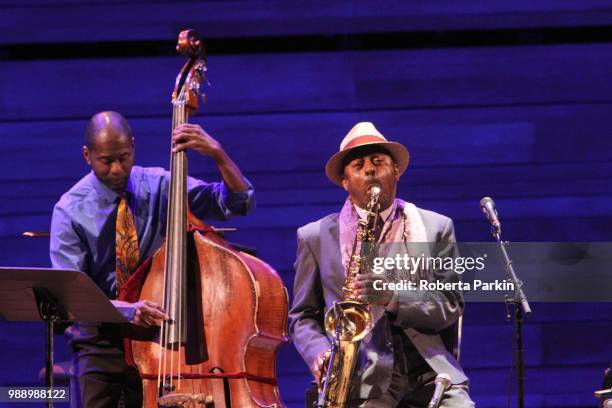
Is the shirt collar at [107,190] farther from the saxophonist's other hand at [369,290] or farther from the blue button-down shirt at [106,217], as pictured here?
the saxophonist's other hand at [369,290]

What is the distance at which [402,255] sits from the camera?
371 centimetres

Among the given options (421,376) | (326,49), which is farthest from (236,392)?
(326,49)

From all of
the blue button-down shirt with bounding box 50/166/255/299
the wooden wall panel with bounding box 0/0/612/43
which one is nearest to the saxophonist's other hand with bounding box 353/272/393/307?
the blue button-down shirt with bounding box 50/166/255/299

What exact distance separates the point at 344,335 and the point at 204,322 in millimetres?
490

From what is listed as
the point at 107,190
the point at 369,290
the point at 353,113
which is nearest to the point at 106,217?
the point at 107,190

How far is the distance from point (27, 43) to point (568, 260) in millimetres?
2840

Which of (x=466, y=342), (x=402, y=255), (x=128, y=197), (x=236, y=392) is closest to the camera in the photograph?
(x=236, y=392)

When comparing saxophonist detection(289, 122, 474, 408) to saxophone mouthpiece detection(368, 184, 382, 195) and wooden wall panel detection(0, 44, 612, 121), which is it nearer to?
saxophone mouthpiece detection(368, 184, 382, 195)

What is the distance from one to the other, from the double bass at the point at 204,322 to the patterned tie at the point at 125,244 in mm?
227

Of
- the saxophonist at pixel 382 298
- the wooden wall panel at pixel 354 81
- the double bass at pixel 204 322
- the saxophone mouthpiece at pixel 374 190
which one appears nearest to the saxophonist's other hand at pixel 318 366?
the saxophonist at pixel 382 298

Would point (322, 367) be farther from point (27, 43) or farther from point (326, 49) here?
point (27, 43)

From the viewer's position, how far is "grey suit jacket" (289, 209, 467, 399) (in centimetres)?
355

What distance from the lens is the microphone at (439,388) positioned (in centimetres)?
340

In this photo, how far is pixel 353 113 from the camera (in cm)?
504
